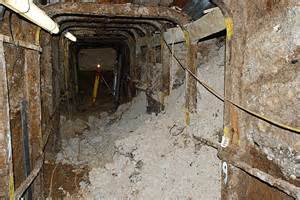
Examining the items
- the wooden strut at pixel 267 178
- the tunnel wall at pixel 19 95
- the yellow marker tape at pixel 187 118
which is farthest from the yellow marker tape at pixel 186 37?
the tunnel wall at pixel 19 95

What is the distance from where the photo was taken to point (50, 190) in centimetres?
498

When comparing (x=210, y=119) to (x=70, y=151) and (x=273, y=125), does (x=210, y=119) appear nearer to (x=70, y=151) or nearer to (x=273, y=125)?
(x=273, y=125)

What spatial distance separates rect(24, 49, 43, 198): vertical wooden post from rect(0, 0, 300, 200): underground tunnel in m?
0.02

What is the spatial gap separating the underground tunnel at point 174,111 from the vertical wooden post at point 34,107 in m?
0.02

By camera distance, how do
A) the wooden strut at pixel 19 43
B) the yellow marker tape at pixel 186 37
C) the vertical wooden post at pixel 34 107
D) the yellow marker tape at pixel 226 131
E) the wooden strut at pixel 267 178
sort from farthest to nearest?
the yellow marker tape at pixel 186 37 → the vertical wooden post at pixel 34 107 → the yellow marker tape at pixel 226 131 → the wooden strut at pixel 19 43 → the wooden strut at pixel 267 178

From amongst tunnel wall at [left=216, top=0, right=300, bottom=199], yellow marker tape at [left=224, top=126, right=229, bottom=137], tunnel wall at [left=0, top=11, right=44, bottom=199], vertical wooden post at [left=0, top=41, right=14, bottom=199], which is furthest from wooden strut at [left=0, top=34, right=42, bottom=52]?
yellow marker tape at [left=224, top=126, right=229, bottom=137]

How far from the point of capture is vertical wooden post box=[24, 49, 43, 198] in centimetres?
416

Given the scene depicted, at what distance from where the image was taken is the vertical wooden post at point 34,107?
13.6 feet

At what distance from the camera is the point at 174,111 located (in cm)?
575

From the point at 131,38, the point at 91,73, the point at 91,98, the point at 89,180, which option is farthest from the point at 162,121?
the point at 91,73

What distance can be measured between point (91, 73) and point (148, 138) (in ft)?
40.4

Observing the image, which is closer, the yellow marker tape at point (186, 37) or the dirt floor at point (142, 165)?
the dirt floor at point (142, 165)

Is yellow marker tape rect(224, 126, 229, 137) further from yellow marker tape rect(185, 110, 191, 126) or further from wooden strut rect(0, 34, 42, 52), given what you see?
wooden strut rect(0, 34, 42, 52)

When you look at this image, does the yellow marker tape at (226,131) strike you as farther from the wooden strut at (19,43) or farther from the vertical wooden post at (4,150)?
the wooden strut at (19,43)
